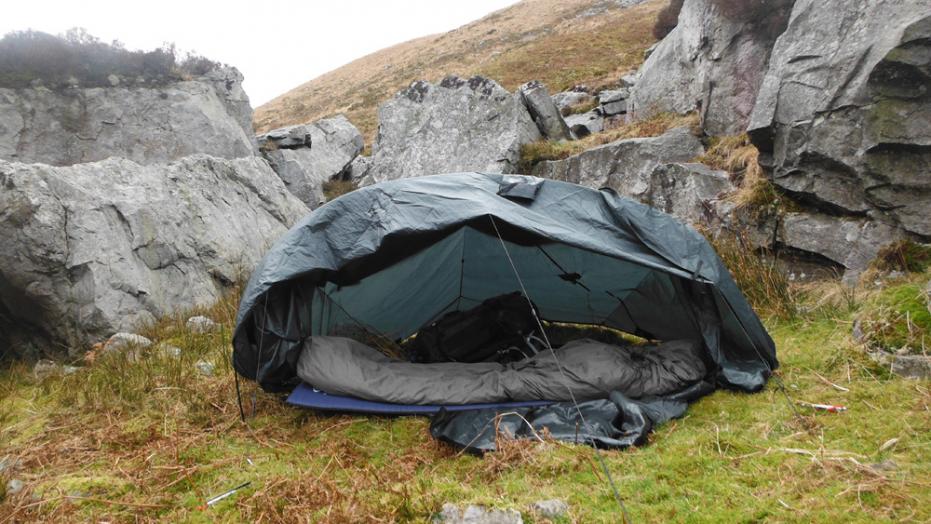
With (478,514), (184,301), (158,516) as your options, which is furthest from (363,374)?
(184,301)

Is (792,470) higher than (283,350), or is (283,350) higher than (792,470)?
(283,350)

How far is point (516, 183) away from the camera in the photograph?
4.16 meters

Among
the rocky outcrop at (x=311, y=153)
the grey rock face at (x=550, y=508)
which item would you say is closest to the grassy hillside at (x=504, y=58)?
the rocky outcrop at (x=311, y=153)

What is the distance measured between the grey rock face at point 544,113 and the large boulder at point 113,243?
4879 millimetres

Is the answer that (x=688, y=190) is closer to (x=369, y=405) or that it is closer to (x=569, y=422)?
(x=569, y=422)

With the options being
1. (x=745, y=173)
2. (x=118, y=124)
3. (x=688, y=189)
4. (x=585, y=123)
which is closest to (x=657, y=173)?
(x=688, y=189)

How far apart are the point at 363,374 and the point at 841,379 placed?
3.09m

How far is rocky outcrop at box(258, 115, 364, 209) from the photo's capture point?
12016 millimetres

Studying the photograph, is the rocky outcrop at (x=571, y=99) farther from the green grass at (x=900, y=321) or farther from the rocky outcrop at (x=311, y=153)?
the green grass at (x=900, y=321)

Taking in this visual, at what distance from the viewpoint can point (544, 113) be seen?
10570mm

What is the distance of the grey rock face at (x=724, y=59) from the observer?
756 centimetres

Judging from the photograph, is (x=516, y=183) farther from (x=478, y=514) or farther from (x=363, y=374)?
(x=478, y=514)

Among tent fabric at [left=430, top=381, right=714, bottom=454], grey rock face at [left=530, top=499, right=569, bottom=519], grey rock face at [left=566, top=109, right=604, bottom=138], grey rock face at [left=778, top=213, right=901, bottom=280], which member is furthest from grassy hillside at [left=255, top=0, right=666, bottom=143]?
grey rock face at [left=530, top=499, right=569, bottom=519]

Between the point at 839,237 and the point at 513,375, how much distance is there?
3.59m
